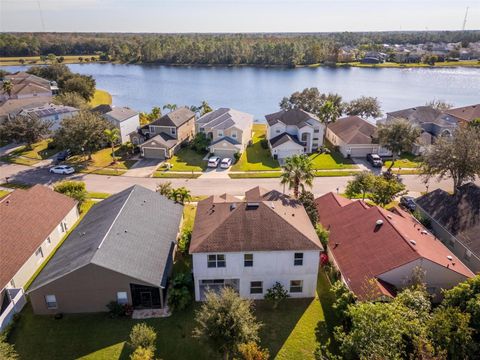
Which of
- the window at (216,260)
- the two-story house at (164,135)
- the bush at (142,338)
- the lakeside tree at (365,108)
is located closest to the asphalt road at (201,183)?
the two-story house at (164,135)

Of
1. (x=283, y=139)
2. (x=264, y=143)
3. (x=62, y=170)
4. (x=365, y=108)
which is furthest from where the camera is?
(x=365, y=108)

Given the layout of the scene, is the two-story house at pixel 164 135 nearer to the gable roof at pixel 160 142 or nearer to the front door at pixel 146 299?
the gable roof at pixel 160 142

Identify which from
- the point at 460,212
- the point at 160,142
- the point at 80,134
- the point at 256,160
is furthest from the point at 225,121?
the point at 460,212

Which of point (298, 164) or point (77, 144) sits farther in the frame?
point (77, 144)

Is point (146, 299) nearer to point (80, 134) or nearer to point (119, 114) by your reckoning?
point (80, 134)

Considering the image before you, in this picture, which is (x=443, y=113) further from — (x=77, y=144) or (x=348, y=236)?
(x=77, y=144)

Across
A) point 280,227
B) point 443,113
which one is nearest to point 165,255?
point 280,227
